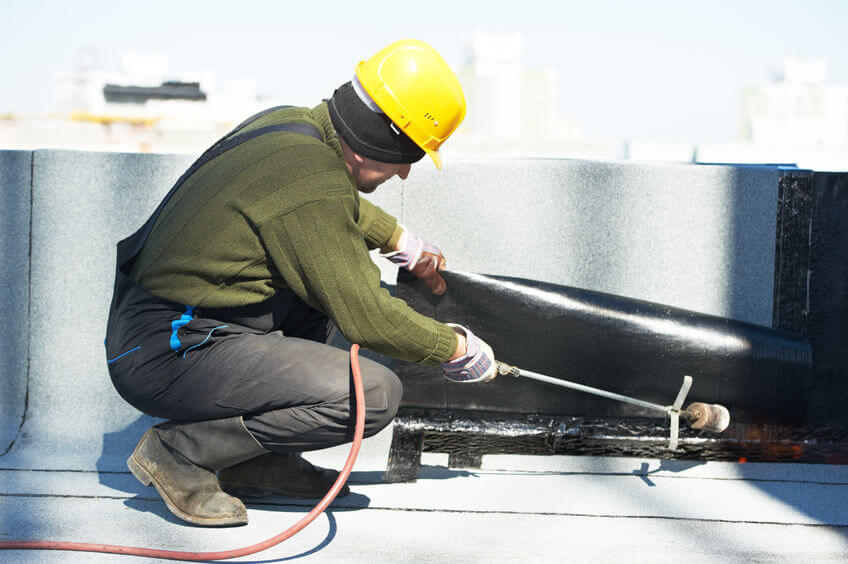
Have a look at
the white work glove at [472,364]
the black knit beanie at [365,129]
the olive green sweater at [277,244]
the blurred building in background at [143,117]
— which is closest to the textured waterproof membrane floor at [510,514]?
the white work glove at [472,364]

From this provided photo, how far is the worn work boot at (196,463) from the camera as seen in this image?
1973 mm

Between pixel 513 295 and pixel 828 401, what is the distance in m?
1.15

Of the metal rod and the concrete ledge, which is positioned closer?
the metal rod

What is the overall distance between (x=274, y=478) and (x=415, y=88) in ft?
3.90

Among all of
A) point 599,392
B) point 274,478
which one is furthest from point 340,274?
point 599,392

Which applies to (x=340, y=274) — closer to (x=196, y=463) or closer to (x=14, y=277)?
(x=196, y=463)

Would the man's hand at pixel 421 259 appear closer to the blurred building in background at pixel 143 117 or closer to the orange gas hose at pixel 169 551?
the orange gas hose at pixel 169 551

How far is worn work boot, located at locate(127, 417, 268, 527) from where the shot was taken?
1973mm

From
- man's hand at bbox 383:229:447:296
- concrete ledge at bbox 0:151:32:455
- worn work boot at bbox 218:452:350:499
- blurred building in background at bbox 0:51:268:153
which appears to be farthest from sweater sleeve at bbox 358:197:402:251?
blurred building in background at bbox 0:51:268:153

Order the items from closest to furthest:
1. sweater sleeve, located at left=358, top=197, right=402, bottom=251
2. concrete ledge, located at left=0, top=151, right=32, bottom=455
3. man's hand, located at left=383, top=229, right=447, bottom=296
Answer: sweater sleeve, located at left=358, top=197, right=402, bottom=251 → man's hand, located at left=383, top=229, right=447, bottom=296 → concrete ledge, located at left=0, top=151, right=32, bottom=455

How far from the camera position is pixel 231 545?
6.18 ft

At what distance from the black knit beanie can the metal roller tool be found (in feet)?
2.74

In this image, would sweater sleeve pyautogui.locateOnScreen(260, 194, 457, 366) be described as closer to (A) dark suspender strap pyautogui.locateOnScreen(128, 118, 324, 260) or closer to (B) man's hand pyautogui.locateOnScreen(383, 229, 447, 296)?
(A) dark suspender strap pyautogui.locateOnScreen(128, 118, 324, 260)

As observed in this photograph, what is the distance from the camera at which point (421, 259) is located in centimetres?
256
